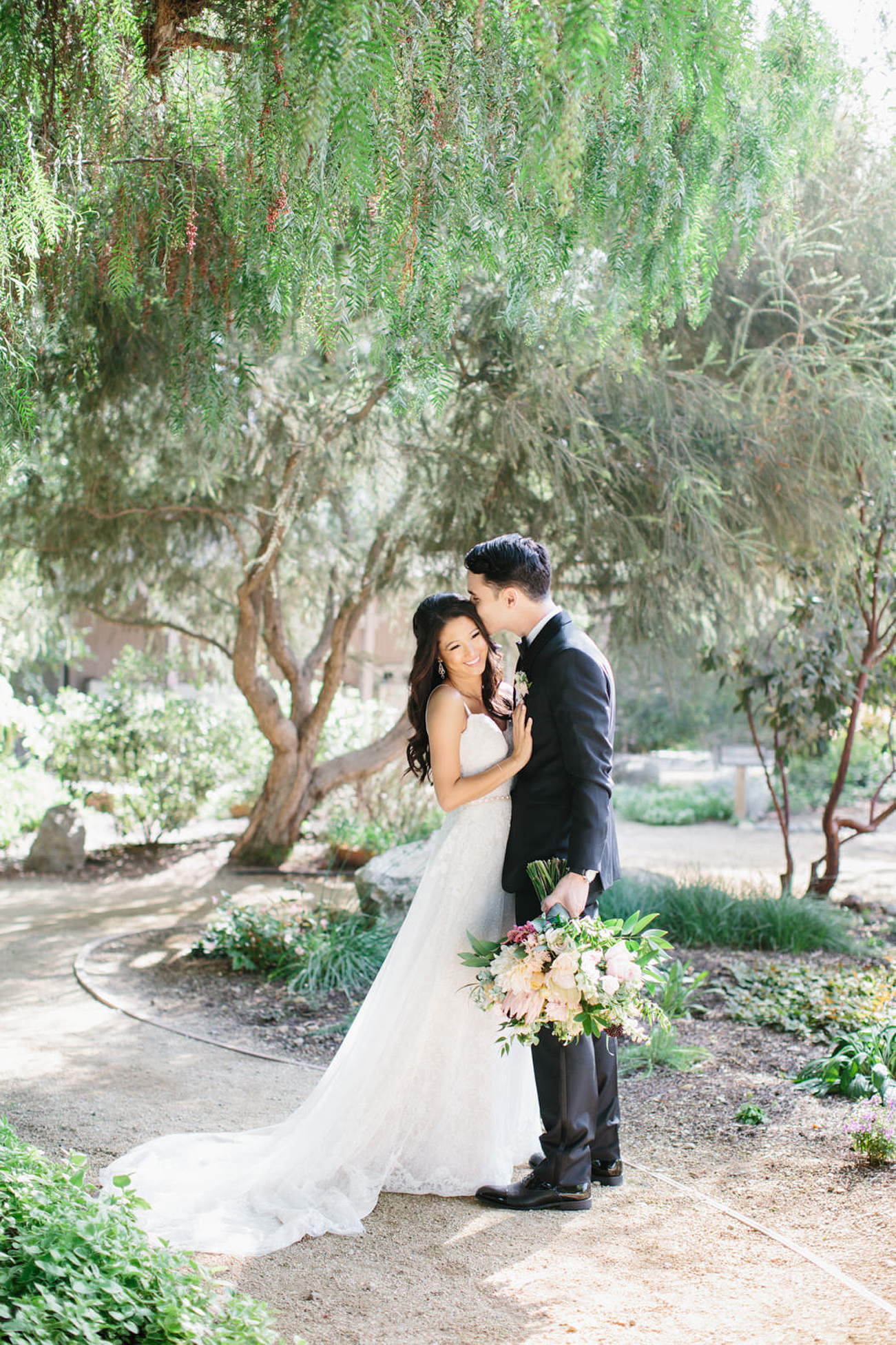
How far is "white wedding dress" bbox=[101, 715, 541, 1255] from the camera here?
10.8 ft

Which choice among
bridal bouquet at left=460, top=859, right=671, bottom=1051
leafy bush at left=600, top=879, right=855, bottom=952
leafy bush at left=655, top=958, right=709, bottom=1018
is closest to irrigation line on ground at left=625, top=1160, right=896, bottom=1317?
bridal bouquet at left=460, top=859, right=671, bottom=1051

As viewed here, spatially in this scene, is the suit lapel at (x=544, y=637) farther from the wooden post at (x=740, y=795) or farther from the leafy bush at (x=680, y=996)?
the wooden post at (x=740, y=795)

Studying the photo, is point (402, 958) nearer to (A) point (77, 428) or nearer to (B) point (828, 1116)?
(B) point (828, 1116)

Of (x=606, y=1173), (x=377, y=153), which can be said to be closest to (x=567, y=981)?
(x=606, y=1173)

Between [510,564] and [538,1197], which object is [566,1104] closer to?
[538,1197]

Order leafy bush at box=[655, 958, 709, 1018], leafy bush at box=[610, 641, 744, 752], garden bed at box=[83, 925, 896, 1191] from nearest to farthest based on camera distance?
garden bed at box=[83, 925, 896, 1191] < leafy bush at box=[655, 958, 709, 1018] < leafy bush at box=[610, 641, 744, 752]

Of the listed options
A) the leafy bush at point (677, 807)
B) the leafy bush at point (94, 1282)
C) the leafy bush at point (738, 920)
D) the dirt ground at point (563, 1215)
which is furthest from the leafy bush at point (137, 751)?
the leafy bush at point (94, 1282)

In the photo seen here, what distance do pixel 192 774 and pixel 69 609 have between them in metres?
2.25

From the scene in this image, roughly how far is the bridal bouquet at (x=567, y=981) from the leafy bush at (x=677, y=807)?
12.4m

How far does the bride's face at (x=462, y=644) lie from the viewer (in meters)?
3.62

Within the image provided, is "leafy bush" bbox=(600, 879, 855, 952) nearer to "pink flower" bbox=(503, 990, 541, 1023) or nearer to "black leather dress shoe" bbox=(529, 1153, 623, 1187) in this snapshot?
"black leather dress shoe" bbox=(529, 1153, 623, 1187)

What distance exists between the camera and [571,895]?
3.25m

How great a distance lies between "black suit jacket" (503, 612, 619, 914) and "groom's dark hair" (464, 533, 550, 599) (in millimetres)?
151

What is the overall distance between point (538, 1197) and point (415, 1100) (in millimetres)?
482
